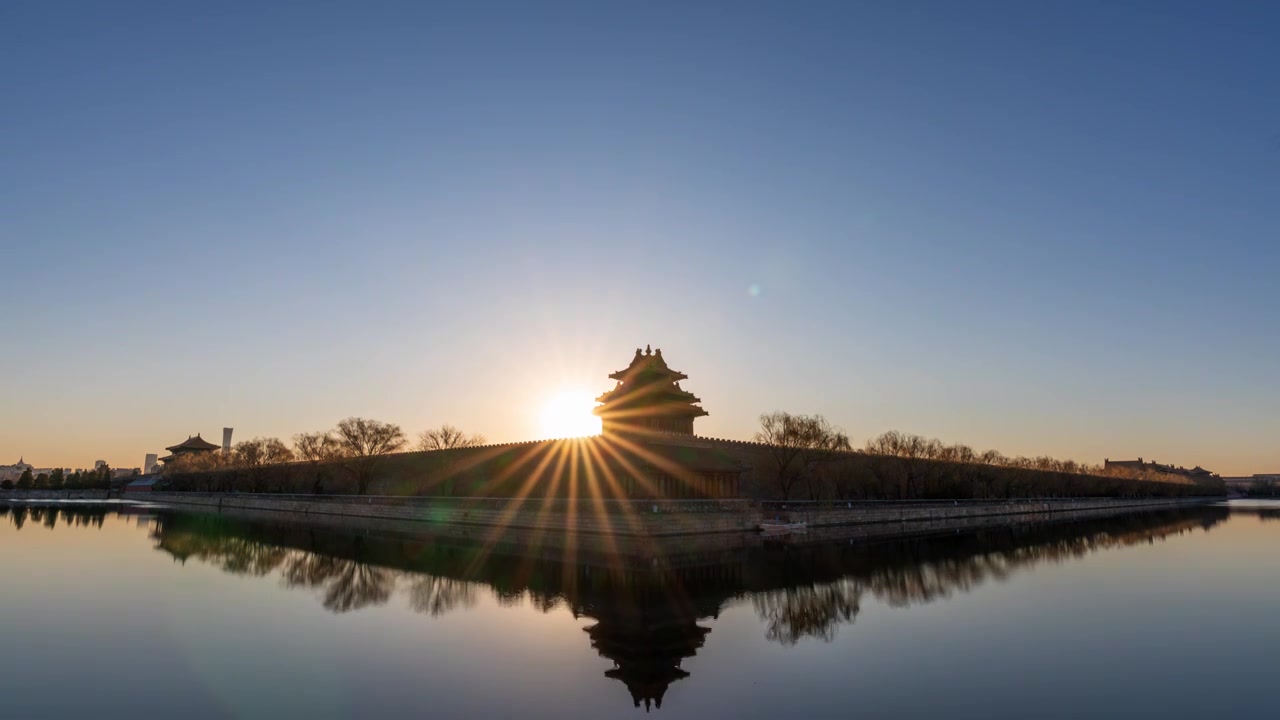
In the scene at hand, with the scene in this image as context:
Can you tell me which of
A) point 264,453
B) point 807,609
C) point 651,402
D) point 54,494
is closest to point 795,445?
point 651,402

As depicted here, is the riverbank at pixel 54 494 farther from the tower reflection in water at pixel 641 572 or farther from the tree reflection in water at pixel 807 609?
the tree reflection in water at pixel 807 609

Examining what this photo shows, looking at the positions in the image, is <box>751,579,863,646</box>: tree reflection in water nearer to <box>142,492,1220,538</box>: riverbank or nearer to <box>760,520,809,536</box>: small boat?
<box>142,492,1220,538</box>: riverbank

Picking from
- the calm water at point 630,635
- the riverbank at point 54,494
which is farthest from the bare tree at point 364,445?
the riverbank at point 54,494

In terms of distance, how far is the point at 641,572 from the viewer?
24766 mm

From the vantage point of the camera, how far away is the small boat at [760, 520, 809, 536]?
41.7m

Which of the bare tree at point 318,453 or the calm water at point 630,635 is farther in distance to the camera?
the bare tree at point 318,453

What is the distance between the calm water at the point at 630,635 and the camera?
1141 cm

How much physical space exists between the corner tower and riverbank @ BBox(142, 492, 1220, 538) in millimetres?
13972

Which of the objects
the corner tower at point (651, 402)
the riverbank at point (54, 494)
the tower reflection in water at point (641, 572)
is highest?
the corner tower at point (651, 402)

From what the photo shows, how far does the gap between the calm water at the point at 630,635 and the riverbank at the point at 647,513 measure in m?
4.38

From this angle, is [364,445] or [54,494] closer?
[364,445]

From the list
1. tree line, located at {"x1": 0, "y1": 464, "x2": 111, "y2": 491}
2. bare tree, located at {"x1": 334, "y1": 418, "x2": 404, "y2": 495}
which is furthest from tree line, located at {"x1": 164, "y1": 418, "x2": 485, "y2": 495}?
tree line, located at {"x1": 0, "y1": 464, "x2": 111, "y2": 491}

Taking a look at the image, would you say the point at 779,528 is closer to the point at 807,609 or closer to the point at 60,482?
the point at 807,609

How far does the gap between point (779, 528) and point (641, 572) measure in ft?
64.7
